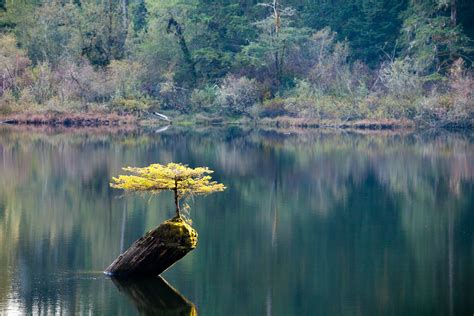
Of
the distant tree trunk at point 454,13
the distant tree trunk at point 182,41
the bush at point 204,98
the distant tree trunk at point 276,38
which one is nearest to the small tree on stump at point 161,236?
the distant tree trunk at point 454,13

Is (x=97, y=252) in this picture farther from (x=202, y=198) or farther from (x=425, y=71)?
(x=425, y=71)

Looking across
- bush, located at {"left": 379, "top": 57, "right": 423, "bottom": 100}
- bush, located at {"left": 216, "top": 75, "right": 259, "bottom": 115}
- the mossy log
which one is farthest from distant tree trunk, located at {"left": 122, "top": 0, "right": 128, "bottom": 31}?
the mossy log

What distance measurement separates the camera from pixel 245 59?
249ft

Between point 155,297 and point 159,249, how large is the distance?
106cm

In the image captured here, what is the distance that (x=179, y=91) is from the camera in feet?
252

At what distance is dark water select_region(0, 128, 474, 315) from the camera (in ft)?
60.8

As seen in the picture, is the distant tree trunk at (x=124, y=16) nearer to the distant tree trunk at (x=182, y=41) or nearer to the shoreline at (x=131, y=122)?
the distant tree trunk at (x=182, y=41)

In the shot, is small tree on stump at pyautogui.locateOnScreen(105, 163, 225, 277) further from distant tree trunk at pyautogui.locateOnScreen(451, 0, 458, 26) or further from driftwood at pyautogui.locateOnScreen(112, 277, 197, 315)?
distant tree trunk at pyautogui.locateOnScreen(451, 0, 458, 26)

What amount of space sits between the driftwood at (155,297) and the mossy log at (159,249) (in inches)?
10.4

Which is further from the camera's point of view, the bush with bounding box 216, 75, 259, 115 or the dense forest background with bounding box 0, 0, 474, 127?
the bush with bounding box 216, 75, 259, 115

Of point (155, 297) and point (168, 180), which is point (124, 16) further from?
point (155, 297)

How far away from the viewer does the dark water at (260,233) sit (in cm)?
1853

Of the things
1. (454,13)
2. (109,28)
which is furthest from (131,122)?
(454,13)

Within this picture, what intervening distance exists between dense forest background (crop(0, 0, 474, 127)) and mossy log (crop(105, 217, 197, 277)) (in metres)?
48.9
